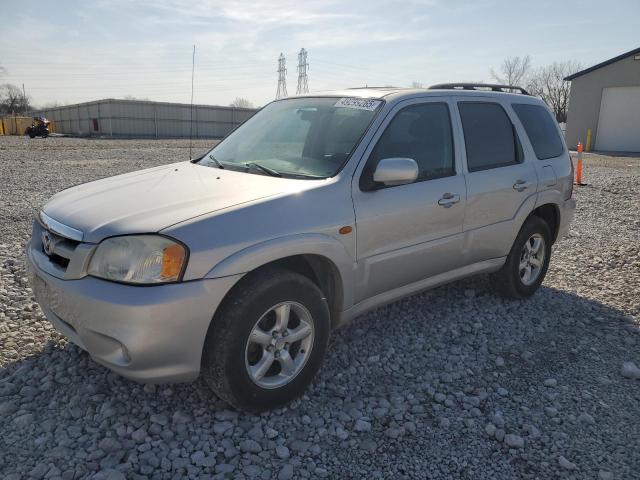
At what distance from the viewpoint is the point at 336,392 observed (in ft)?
10.4

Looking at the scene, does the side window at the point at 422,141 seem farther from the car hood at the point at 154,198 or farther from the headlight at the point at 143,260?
the headlight at the point at 143,260

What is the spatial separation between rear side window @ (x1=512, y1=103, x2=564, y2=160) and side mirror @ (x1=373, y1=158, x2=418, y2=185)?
2.01 m

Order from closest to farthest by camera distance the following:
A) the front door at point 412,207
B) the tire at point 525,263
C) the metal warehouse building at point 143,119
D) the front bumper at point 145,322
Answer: the front bumper at point 145,322 → the front door at point 412,207 → the tire at point 525,263 → the metal warehouse building at point 143,119

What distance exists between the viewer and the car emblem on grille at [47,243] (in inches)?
113

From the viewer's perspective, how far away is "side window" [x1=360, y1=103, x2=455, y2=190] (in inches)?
134

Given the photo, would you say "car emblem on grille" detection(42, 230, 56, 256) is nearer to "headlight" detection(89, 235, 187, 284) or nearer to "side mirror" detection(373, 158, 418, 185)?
"headlight" detection(89, 235, 187, 284)

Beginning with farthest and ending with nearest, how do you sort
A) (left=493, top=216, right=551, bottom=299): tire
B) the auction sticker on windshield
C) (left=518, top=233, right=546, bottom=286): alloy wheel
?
1. (left=518, top=233, right=546, bottom=286): alloy wheel
2. (left=493, top=216, right=551, bottom=299): tire
3. the auction sticker on windshield

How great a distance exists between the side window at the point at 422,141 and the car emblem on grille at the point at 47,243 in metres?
1.88

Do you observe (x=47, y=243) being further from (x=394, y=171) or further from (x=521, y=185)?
(x=521, y=185)

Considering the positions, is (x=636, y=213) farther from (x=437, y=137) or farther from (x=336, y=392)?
(x=336, y=392)

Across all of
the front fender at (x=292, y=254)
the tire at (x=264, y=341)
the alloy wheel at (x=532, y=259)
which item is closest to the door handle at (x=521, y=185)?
the alloy wheel at (x=532, y=259)

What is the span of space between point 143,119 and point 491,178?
46356mm

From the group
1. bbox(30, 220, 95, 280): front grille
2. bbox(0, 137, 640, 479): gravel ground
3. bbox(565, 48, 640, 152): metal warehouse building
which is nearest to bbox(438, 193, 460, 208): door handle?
bbox(0, 137, 640, 479): gravel ground

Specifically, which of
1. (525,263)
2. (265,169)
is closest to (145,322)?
(265,169)
